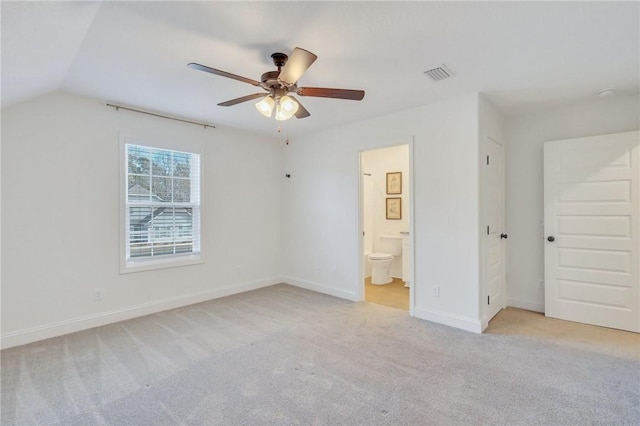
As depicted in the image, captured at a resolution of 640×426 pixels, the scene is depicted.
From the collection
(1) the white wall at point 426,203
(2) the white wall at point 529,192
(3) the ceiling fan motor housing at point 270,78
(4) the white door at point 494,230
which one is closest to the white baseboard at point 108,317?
(1) the white wall at point 426,203

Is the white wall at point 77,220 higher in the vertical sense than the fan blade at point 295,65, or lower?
lower

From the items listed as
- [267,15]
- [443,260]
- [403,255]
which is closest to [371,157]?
[403,255]

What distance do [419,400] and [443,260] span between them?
1754 millimetres

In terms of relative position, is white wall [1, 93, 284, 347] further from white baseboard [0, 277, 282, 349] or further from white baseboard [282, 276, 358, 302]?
white baseboard [282, 276, 358, 302]

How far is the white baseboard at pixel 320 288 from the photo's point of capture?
4.44 meters

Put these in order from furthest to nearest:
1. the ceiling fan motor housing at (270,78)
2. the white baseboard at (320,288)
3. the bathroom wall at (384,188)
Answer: the bathroom wall at (384,188) < the white baseboard at (320,288) < the ceiling fan motor housing at (270,78)

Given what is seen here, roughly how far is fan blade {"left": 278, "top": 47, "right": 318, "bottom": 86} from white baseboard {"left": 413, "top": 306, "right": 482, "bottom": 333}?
2896mm

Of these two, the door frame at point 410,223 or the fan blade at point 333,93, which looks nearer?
the fan blade at point 333,93

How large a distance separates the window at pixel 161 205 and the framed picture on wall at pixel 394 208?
10.9 feet

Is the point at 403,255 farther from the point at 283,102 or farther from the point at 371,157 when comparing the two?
the point at 283,102

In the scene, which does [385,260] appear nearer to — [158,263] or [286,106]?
[158,263]

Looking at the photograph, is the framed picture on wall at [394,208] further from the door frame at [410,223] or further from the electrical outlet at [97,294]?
the electrical outlet at [97,294]

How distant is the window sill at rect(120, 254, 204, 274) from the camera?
12.3 feet

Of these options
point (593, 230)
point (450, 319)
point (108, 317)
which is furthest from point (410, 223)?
Answer: point (108, 317)
